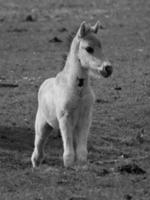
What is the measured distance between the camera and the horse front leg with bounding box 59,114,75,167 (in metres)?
10.4

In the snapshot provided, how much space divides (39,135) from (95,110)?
4.64m

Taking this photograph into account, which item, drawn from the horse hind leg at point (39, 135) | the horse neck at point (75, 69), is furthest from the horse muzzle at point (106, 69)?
the horse hind leg at point (39, 135)

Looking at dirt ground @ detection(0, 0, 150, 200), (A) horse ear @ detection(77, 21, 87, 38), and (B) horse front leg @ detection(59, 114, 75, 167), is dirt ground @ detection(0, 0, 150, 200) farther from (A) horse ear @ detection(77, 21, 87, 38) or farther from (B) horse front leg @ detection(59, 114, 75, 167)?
(A) horse ear @ detection(77, 21, 87, 38)

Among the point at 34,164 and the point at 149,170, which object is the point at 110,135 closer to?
the point at 34,164

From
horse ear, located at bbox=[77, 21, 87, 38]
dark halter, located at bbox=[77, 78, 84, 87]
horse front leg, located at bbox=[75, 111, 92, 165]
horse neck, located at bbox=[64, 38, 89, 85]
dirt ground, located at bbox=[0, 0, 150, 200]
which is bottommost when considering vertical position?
dirt ground, located at bbox=[0, 0, 150, 200]

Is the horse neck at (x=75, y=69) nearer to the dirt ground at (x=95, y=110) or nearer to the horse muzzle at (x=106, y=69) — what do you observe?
the horse muzzle at (x=106, y=69)

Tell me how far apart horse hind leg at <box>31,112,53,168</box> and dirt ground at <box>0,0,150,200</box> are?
276 mm

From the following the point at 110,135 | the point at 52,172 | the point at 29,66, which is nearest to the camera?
the point at 52,172

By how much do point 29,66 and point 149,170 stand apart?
37.9 ft

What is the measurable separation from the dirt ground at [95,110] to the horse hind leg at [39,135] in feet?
0.90

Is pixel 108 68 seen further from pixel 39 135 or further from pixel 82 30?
pixel 39 135

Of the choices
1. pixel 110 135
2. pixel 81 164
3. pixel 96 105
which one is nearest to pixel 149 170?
pixel 81 164

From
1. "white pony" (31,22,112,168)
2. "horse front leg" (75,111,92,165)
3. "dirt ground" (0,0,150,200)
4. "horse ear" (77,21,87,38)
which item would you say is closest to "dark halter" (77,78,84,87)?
"white pony" (31,22,112,168)

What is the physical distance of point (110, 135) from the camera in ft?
47.0
